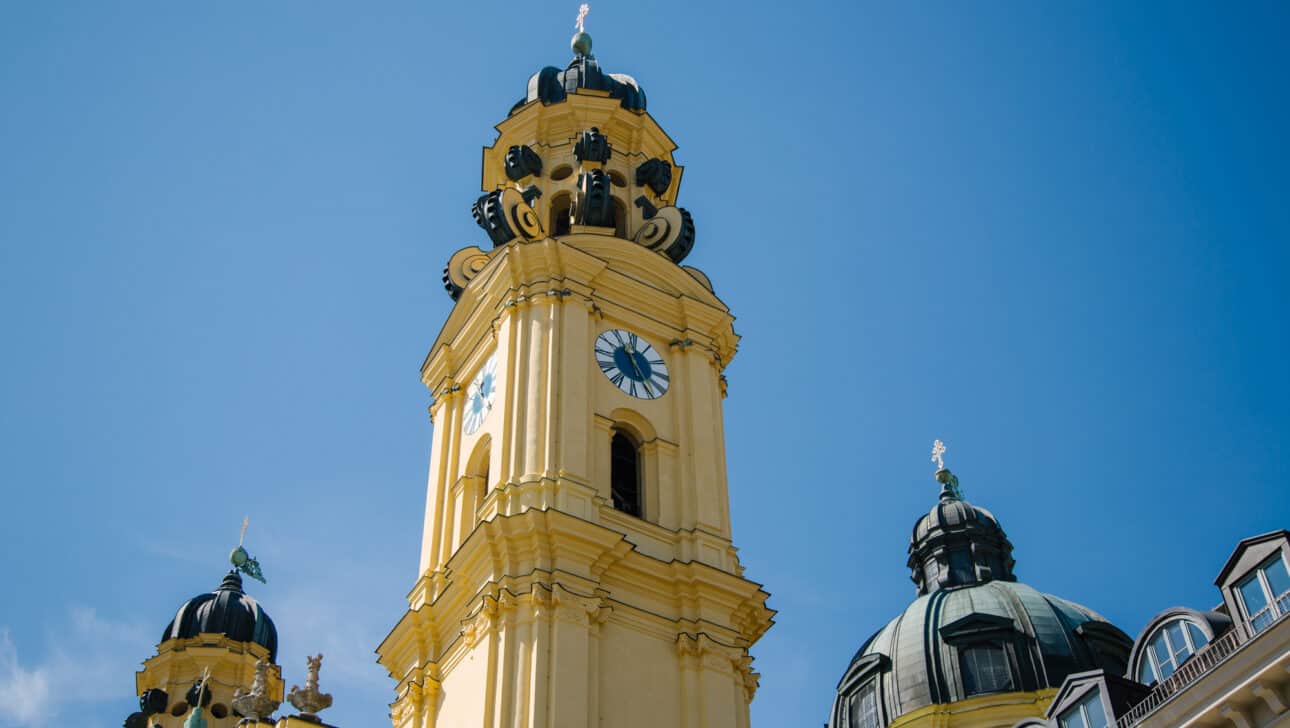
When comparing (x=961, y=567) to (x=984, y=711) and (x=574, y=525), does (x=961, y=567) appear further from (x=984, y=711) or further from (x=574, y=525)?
(x=574, y=525)

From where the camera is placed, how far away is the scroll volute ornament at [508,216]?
3225 centimetres

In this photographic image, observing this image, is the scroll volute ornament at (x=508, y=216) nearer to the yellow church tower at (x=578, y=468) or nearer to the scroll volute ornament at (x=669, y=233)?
the yellow church tower at (x=578, y=468)

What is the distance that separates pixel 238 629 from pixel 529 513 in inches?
805

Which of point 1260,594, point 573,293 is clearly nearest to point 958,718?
point 573,293

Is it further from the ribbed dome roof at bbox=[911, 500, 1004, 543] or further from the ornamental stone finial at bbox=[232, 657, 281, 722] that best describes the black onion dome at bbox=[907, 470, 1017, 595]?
the ornamental stone finial at bbox=[232, 657, 281, 722]

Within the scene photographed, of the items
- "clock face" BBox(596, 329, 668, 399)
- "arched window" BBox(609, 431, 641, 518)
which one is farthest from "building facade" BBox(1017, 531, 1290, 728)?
"clock face" BBox(596, 329, 668, 399)

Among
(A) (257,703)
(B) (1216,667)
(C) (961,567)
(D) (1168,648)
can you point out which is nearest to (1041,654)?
(C) (961,567)

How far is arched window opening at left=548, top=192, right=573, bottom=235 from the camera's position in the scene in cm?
3416

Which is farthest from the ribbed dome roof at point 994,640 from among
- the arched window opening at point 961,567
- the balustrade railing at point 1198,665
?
the balustrade railing at point 1198,665

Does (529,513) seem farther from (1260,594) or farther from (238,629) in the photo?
(238,629)

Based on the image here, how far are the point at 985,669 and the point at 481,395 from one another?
18330mm

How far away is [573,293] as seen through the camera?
97.8 ft

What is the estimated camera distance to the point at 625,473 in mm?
29078

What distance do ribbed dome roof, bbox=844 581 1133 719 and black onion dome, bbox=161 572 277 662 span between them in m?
16.0
